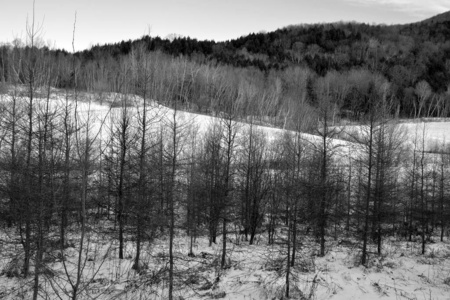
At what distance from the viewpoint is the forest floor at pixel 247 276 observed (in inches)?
443

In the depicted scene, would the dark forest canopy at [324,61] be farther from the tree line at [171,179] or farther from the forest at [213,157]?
the tree line at [171,179]

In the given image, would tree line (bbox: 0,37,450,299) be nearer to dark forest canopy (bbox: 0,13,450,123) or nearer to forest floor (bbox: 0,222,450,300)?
forest floor (bbox: 0,222,450,300)

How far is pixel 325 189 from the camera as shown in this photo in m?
16.3

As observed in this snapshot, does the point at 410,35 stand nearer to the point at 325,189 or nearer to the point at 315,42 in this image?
the point at 315,42

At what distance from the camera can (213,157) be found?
62.7ft

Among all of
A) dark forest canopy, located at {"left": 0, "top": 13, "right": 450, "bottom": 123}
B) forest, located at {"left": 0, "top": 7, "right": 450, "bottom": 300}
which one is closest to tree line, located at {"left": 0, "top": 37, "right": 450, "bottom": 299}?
forest, located at {"left": 0, "top": 7, "right": 450, "bottom": 300}

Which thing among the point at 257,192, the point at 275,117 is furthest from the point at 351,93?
the point at 257,192

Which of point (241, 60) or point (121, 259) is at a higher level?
point (241, 60)

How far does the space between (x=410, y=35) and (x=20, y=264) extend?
173 m

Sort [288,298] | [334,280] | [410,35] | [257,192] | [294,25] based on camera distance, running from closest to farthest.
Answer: [288,298] < [334,280] < [257,192] < [410,35] < [294,25]

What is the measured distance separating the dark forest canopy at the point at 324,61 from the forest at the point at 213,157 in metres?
0.78

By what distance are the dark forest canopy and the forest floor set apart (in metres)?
26.4

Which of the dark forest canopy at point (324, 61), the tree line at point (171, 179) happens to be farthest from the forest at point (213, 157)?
the dark forest canopy at point (324, 61)

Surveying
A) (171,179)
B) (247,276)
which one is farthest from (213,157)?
(247,276)
